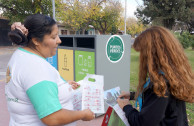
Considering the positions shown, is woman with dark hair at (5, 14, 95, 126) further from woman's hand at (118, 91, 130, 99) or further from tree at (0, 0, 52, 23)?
tree at (0, 0, 52, 23)

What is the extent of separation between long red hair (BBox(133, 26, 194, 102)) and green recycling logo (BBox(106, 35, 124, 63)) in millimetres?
2008

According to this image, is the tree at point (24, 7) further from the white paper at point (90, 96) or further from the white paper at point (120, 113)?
the white paper at point (120, 113)

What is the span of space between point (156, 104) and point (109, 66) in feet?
7.53

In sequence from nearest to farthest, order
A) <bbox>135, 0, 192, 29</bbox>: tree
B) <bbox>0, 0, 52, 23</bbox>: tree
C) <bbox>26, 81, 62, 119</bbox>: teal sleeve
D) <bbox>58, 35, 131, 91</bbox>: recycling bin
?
<bbox>26, 81, 62, 119</bbox>: teal sleeve → <bbox>58, 35, 131, 91</bbox>: recycling bin → <bbox>0, 0, 52, 23</bbox>: tree → <bbox>135, 0, 192, 29</bbox>: tree

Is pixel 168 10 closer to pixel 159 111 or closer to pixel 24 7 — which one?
pixel 24 7

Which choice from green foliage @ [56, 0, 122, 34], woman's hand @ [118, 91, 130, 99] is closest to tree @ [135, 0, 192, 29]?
green foliage @ [56, 0, 122, 34]

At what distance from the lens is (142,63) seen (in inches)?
54.6

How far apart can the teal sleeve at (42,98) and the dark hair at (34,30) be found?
1.20 feet

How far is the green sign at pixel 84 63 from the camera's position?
334 centimetres

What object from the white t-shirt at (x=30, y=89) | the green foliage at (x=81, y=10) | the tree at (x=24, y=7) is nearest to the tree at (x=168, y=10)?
the green foliage at (x=81, y=10)

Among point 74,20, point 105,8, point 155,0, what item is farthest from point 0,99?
point 155,0

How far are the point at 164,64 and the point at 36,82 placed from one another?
0.87 meters

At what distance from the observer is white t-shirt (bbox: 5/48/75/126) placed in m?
1.06

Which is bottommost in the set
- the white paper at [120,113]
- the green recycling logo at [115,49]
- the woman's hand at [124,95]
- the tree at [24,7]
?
the white paper at [120,113]
